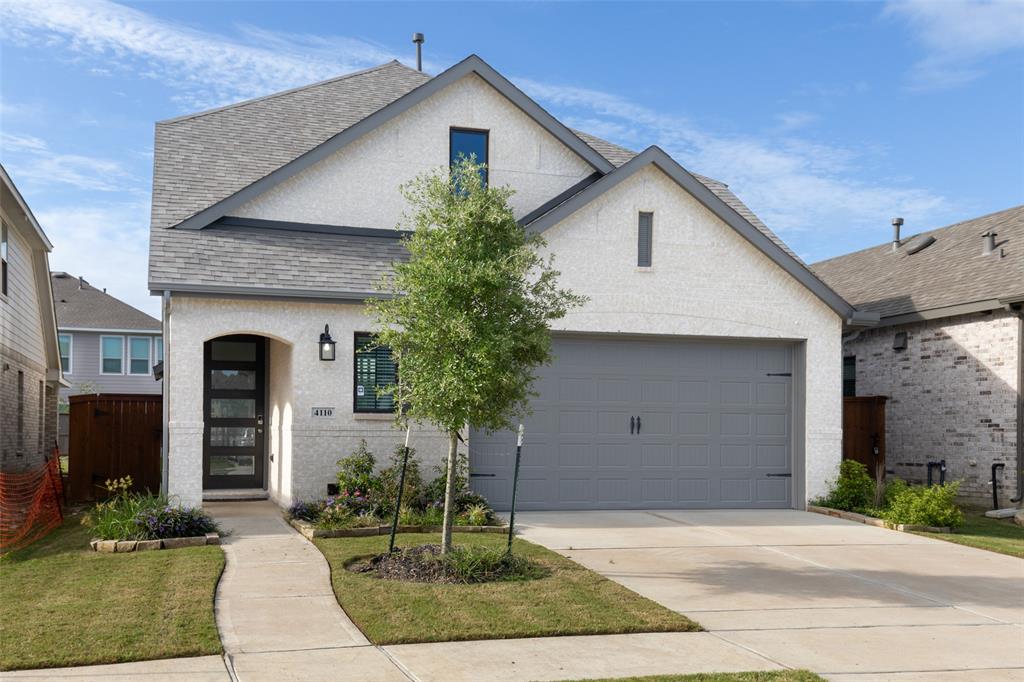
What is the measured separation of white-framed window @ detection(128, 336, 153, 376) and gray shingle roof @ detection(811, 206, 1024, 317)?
2624 cm

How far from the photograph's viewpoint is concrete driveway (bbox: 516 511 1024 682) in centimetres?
710

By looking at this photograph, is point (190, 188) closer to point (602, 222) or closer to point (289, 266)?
point (289, 266)

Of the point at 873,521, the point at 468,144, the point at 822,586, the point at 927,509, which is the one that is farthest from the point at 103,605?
the point at 927,509

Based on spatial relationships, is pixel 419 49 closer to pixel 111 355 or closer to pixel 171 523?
pixel 171 523

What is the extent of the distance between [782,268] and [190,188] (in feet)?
31.9

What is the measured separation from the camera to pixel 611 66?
1560cm

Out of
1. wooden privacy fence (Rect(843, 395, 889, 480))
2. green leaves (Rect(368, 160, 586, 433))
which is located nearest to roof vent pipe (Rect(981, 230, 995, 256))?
wooden privacy fence (Rect(843, 395, 889, 480))

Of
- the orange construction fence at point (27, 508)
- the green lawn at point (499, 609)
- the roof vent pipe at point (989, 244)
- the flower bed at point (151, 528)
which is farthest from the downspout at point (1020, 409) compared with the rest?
the orange construction fence at point (27, 508)

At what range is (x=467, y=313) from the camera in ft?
31.4

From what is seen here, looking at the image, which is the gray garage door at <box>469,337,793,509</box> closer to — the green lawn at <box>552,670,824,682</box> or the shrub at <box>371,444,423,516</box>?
the shrub at <box>371,444,423,516</box>

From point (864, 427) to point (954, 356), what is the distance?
7.21 ft

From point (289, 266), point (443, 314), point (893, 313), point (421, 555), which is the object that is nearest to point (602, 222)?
point (289, 266)

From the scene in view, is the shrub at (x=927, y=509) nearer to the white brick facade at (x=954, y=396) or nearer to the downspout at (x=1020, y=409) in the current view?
the downspout at (x=1020, y=409)

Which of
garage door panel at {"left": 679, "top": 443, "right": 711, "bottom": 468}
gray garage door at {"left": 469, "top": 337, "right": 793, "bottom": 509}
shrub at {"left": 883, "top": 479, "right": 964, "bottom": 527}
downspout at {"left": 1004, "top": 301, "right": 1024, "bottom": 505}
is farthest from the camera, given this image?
downspout at {"left": 1004, "top": 301, "right": 1024, "bottom": 505}
